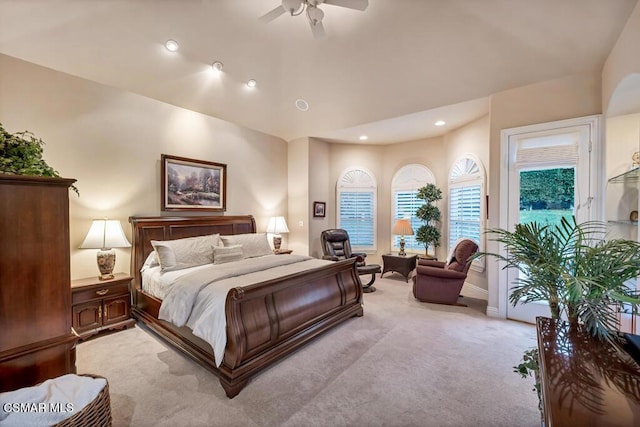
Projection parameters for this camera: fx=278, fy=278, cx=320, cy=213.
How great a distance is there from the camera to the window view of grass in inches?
134

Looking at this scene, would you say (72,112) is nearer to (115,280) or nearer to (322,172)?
(115,280)

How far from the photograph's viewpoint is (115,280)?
3359 millimetres

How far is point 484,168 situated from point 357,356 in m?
3.80

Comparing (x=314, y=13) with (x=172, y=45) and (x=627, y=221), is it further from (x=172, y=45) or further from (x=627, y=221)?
(x=627, y=221)

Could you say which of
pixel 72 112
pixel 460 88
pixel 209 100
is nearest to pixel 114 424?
pixel 72 112

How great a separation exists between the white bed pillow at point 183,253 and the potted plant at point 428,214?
3925 mm

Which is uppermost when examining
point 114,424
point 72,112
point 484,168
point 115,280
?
point 72,112

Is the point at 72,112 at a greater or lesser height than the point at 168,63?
lesser

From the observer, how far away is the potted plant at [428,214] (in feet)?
18.1

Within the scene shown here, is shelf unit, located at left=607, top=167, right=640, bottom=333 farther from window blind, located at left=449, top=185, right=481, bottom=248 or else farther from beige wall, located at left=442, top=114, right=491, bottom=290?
window blind, located at left=449, top=185, right=481, bottom=248

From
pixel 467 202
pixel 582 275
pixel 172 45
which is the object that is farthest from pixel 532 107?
pixel 172 45

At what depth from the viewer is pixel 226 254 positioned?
3.87 metres

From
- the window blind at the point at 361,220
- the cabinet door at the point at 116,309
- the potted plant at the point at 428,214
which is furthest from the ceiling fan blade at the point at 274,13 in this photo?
the window blind at the point at 361,220

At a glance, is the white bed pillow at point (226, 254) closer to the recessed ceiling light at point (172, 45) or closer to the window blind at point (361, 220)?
the recessed ceiling light at point (172, 45)
